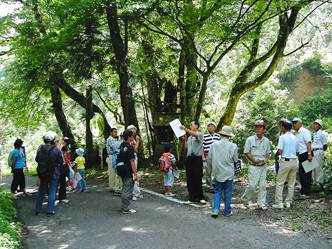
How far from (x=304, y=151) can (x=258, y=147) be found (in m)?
1.75

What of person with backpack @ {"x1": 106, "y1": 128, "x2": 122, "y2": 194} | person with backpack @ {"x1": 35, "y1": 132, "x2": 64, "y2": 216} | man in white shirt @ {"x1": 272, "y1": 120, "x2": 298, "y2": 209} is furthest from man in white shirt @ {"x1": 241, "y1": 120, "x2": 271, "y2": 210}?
person with backpack @ {"x1": 35, "y1": 132, "x2": 64, "y2": 216}

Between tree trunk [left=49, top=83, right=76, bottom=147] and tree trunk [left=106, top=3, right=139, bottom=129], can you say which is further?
tree trunk [left=49, top=83, right=76, bottom=147]

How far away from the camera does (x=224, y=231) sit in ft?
24.9

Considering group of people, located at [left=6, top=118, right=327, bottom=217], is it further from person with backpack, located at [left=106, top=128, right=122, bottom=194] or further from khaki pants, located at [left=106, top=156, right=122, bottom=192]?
khaki pants, located at [left=106, top=156, right=122, bottom=192]

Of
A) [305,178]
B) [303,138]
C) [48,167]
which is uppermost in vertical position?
[303,138]

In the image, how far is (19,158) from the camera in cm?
1202

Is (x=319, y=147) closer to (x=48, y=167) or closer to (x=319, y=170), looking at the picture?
(x=319, y=170)

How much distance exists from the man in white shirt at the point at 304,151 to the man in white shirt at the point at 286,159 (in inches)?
36.4

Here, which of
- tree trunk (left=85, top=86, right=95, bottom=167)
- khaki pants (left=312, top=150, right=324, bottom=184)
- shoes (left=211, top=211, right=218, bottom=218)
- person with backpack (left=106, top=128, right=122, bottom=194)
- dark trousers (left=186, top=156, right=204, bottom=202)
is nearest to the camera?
shoes (left=211, top=211, right=218, bottom=218)

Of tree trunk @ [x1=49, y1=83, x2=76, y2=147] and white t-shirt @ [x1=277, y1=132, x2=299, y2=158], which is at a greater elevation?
tree trunk @ [x1=49, y1=83, x2=76, y2=147]

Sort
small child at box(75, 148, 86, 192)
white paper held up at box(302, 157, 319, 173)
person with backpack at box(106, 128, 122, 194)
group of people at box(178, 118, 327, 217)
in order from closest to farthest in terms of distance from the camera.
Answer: group of people at box(178, 118, 327, 217)
white paper held up at box(302, 157, 319, 173)
person with backpack at box(106, 128, 122, 194)
small child at box(75, 148, 86, 192)

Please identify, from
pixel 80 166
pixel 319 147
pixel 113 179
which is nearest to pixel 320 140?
pixel 319 147

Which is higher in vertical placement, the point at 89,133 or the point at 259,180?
the point at 89,133

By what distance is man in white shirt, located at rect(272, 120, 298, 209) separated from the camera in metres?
9.25
